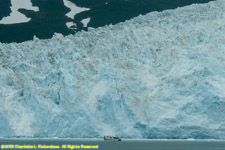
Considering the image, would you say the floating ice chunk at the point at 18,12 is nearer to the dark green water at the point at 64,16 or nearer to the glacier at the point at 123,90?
the dark green water at the point at 64,16

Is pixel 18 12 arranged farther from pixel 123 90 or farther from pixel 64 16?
pixel 123 90

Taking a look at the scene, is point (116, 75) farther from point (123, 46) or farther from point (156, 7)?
point (156, 7)

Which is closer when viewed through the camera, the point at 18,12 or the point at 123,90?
the point at 123,90

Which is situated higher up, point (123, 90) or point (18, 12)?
point (18, 12)

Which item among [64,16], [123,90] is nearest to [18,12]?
[64,16]

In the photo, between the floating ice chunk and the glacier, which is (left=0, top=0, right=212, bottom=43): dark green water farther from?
the glacier
